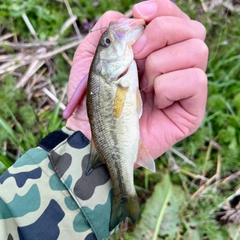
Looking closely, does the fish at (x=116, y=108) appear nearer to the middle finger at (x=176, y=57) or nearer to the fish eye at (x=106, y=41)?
the fish eye at (x=106, y=41)

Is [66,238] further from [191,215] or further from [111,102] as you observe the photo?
[191,215]

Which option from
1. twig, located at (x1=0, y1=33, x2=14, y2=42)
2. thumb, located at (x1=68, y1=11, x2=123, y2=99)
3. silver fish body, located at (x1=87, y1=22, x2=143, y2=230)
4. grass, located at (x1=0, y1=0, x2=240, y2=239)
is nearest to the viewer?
silver fish body, located at (x1=87, y1=22, x2=143, y2=230)

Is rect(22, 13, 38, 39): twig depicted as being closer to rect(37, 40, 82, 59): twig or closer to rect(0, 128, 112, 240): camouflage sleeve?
rect(37, 40, 82, 59): twig

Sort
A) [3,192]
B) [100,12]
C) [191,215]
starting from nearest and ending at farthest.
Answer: [3,192]
[191,215]
[100,12]

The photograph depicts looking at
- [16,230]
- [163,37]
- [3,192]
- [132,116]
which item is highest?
[163,37]

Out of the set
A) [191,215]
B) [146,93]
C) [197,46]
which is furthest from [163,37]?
[191,215]

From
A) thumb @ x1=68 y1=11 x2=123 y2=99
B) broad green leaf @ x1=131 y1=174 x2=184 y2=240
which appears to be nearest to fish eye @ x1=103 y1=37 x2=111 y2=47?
thumb @ x1=68 y1=11 x2=123 y2=99

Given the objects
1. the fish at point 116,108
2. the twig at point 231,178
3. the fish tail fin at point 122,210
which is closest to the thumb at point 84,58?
the fish at point 116,108
